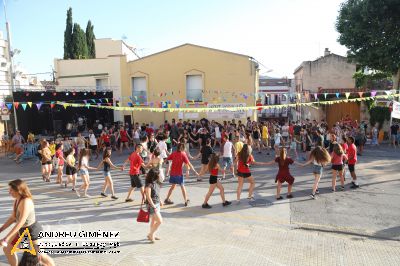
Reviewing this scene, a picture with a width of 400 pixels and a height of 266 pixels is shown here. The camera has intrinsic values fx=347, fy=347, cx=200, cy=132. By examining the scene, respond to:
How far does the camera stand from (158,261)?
5926 mm

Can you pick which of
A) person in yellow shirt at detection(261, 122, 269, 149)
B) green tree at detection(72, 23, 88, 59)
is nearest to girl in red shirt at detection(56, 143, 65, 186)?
person in yellow shirt at detection(261, 122, 269, 149)

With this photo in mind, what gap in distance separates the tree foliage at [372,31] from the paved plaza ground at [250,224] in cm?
1018

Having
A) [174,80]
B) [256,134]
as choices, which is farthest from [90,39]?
[256,134]

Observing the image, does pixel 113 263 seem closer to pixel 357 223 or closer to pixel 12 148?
pixel 357 223

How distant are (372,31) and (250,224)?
15785 millimetres

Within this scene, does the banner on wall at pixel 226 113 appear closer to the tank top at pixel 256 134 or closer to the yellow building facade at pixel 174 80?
the yellow building facade at pixel 174 80

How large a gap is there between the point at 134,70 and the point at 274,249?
19.2 metres

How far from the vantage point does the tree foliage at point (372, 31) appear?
18312 millimetres

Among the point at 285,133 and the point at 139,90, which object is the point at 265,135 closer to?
the point at 285,133

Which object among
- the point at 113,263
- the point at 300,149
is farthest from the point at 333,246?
the point at 300,149

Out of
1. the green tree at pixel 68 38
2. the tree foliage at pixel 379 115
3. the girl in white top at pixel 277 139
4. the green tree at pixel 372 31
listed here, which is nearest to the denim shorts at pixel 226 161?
the girl in white top at pixel 277 139

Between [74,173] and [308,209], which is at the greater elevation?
[74,173]

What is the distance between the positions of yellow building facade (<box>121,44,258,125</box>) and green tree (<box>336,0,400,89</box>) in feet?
18.6

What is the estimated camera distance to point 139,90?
23.7 meters
